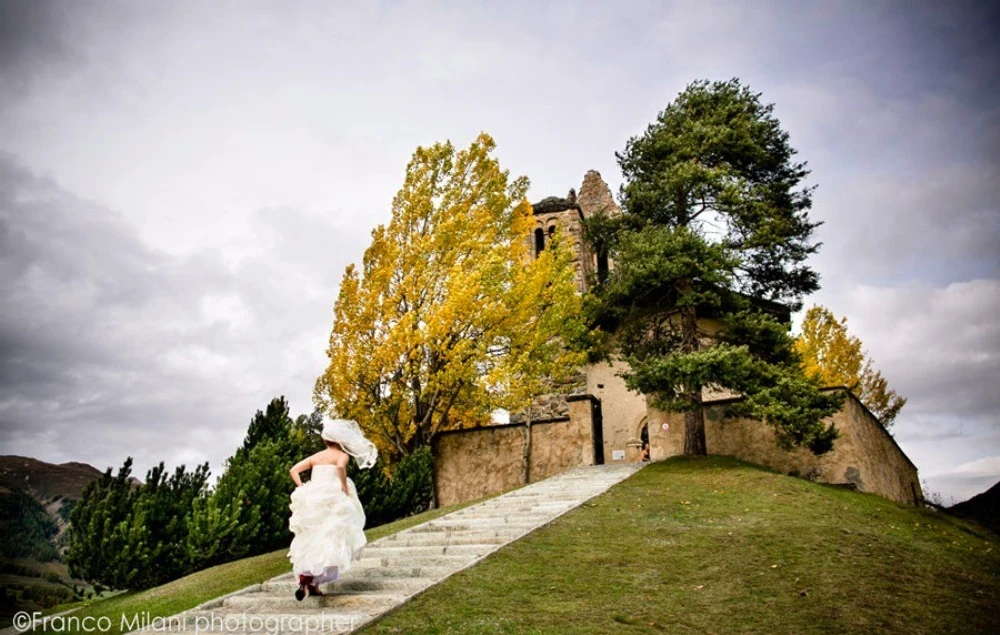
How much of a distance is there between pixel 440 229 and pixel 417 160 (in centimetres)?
248

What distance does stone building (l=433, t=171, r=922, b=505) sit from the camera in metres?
14.4

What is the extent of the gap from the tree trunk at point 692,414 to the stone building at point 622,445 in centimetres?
68

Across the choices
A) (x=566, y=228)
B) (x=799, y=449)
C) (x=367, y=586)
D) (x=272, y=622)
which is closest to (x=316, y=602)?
(x=272, y=622)

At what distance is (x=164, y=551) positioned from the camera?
32.4 feet

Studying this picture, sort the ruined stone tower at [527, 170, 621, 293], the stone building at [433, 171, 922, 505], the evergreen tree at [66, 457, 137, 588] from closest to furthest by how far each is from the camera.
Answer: the evergreen tree at [66, 457, 137, 588]
the stone building at [433, 171, 922, 505]
the ruined stone tower at [527, 170, 621, 293]

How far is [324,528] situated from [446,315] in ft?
30.0

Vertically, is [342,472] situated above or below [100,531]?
above

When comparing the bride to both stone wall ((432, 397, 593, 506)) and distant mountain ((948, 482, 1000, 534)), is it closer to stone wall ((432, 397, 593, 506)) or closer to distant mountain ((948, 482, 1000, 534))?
stone wall ((432, 397, 593, 506))

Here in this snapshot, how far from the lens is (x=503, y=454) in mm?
17516

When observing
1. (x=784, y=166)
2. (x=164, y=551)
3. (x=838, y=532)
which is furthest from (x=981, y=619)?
(x=784, y=166)

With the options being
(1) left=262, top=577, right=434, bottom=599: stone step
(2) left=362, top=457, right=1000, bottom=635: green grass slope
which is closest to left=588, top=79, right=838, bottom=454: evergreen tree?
(2) left=362, top=457, right=1000, bottom=635: green grass slope

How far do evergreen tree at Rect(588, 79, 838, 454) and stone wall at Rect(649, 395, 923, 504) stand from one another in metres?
0.87

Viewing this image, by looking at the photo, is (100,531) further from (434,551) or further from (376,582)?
(376,582)

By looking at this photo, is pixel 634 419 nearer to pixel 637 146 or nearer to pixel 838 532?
pixel 637 146
